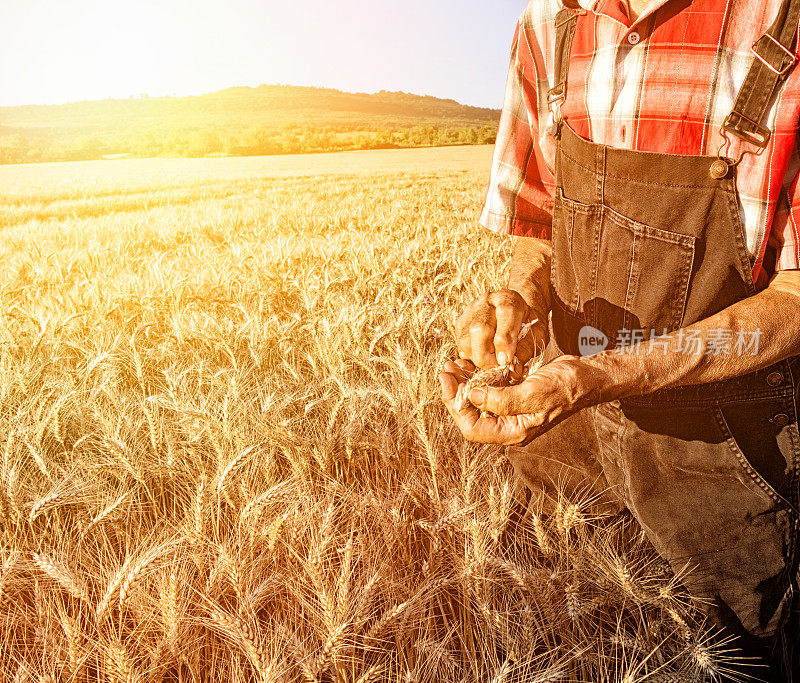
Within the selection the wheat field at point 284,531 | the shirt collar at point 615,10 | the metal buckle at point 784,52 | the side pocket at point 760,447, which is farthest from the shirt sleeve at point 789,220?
the wheat field at point 284,531

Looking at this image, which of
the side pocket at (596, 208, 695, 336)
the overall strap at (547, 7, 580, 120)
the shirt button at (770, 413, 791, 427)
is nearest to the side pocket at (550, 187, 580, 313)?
the side pocket at (596, 208, 695, 336)

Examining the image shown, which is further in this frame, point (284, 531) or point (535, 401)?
point (284, 531)

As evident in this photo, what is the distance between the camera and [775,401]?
1115 millimetres

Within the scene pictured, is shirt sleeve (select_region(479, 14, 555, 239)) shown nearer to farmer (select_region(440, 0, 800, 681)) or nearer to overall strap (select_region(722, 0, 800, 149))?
farmer (select_region(440, 0, 800, 681))

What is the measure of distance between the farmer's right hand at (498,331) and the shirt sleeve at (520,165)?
10.8 inches

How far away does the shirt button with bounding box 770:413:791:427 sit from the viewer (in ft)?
3.64

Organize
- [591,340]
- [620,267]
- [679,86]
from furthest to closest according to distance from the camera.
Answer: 1. [591,340]
2. [620,267]
3. [679,86]

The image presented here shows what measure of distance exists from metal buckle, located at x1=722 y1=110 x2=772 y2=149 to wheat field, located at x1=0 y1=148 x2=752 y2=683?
0.79 metres

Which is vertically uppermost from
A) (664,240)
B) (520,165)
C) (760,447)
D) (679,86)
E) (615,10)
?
(615,10)

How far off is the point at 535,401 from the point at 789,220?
22.7 inches

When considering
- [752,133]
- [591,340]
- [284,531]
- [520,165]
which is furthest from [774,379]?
[284,531]

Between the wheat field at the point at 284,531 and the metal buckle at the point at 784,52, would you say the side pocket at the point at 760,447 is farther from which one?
the metal buckle at the point at 784,52

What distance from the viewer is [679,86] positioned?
108 cm

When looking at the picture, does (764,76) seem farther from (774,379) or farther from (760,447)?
(760,447)
